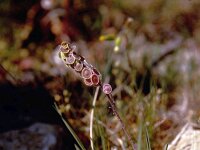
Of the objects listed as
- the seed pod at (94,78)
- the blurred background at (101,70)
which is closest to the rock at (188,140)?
the blurred background at (101,70)

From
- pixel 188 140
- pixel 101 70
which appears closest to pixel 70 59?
pixel 188 140

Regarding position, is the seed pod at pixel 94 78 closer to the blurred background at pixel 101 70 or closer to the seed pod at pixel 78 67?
the seed pod at pixel 78 67

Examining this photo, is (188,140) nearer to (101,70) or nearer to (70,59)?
(70,59)

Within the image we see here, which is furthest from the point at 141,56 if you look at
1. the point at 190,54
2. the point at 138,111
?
the point at 138,111

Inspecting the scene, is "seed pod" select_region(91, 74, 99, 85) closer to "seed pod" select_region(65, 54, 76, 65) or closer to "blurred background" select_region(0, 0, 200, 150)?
"seed pod" select_region(65, 54, 76, 65)

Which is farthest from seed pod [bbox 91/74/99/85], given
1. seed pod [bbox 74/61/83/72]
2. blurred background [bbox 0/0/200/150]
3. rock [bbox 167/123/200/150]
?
rock [bbox 167/123/200/150]

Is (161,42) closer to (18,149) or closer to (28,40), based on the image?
(28,40)

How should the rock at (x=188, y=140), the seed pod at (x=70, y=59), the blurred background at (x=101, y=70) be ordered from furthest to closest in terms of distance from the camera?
the blurred background at (x=101, y=70) → the rock at (x=188, y=140) → the seed pod at (x=70, y=59)

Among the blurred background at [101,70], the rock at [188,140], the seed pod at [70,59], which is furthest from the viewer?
the blurred background at [101,70]
